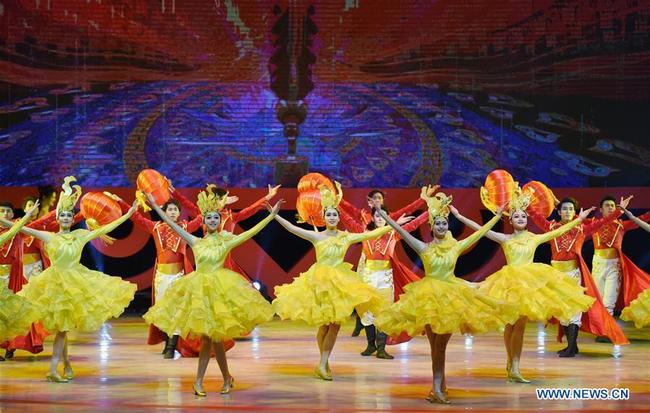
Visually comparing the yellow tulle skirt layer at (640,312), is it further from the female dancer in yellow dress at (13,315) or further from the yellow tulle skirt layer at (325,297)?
the female dancer in yellow dress at (13,315)

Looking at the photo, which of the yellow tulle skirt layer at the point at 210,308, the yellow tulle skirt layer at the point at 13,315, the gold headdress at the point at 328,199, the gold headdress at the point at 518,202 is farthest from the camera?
the gold headdress at the point at 328,199

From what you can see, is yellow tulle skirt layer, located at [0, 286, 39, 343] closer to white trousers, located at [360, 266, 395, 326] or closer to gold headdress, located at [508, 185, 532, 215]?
white trousers, located at [360, 266, 395, 326]

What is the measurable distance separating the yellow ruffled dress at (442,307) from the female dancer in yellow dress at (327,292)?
0.61m

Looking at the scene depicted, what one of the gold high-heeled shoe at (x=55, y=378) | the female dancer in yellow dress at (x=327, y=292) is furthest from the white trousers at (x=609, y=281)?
the gold high-heeled shoe at (x=55, y=378)

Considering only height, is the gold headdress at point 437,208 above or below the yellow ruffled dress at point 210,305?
above

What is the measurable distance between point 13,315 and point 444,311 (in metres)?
2.97

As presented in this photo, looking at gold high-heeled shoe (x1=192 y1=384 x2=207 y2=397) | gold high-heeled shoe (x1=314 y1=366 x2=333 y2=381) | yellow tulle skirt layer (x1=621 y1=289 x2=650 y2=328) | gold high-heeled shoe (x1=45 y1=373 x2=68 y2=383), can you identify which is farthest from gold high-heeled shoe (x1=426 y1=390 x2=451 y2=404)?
gold high-heeled shoe (x1=45 y1=373 x2=68 y2=383)

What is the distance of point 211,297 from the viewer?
21.7 feet

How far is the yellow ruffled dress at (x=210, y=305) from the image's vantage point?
6.51 metres

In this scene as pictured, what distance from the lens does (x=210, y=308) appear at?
21.6 ft

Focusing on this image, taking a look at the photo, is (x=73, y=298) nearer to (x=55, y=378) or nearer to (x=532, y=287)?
(x=55, y=378)

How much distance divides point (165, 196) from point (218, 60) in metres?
3.38

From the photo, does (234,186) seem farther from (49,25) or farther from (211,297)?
(211,297)

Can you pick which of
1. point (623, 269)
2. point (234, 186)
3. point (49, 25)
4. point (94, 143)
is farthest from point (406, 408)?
point (49, 25)
